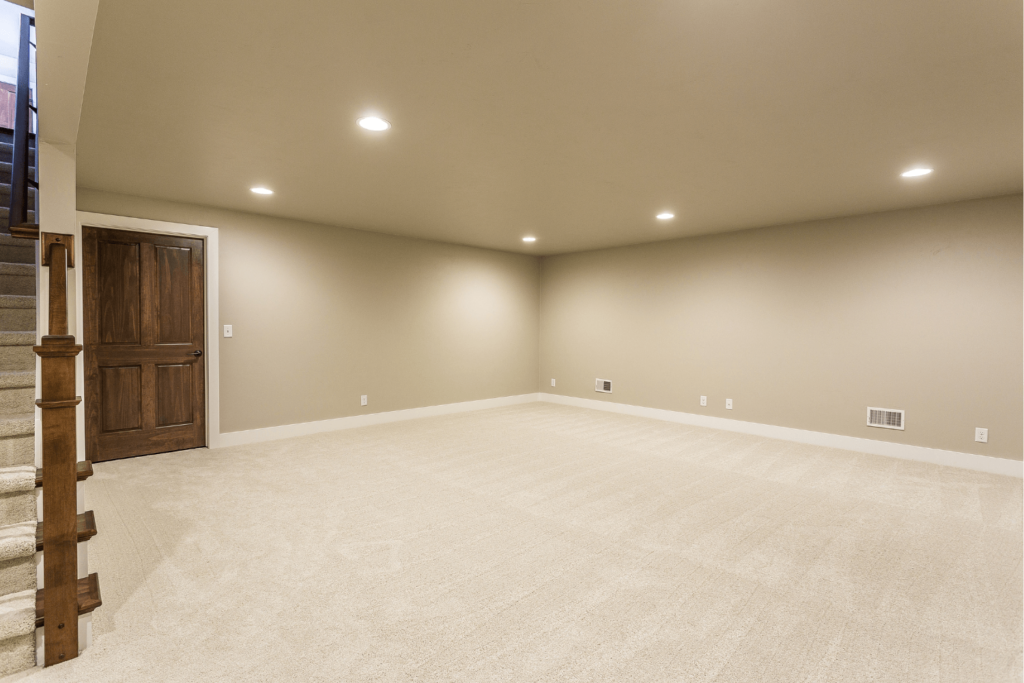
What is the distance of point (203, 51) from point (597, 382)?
5.95 m

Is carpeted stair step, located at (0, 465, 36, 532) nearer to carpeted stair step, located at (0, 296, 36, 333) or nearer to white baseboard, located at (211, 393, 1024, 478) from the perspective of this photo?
carpeted stair step, located at (0, 296, 36, 333)

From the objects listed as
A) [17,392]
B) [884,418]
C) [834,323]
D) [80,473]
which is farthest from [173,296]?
[884,418]

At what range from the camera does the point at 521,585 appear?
7.55 feet

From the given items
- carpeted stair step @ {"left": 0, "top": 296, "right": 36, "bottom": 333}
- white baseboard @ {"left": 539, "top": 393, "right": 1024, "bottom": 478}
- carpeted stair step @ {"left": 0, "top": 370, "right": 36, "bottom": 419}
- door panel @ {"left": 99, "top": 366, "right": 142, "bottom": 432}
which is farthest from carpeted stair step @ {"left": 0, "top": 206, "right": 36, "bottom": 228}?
white baseboard @ {"left": 539, "top": 393, "right": 1024, "bottom": 478}

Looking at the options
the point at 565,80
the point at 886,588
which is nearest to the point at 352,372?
the point at 565,80

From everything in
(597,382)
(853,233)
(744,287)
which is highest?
(853,233)

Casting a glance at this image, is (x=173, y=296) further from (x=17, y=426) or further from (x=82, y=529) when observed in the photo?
(x=82, y=529)

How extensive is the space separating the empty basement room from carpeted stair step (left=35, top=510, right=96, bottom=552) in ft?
0.06

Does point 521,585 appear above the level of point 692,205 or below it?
below

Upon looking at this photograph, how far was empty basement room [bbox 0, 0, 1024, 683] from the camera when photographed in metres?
1.83

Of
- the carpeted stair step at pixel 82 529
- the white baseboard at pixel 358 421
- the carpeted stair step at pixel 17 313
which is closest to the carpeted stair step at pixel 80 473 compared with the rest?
the carpeted stair step at pixel 82 529

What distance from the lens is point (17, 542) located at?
176 centimetres

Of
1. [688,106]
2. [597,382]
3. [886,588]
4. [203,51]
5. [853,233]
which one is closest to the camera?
[203,51]

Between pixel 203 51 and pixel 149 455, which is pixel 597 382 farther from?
pixel 203 51
